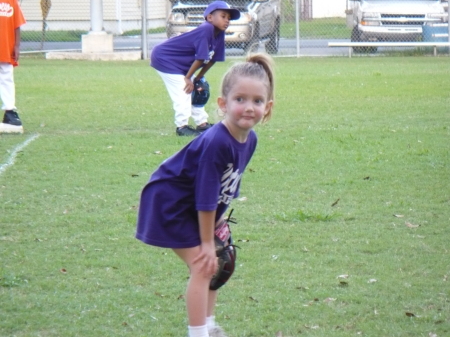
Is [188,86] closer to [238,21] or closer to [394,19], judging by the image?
[238,21]

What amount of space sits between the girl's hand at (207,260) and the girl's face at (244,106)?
0.48 m

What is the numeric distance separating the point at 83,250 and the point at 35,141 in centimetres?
434

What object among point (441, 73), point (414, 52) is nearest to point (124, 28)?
point (414, 52)

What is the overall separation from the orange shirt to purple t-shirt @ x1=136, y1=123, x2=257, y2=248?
656 centimetres

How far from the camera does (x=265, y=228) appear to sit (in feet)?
19.7

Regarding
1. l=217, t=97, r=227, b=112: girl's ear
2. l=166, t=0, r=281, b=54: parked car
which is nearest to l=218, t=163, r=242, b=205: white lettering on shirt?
l=217, t=97, r=227, b=112: girl's ear

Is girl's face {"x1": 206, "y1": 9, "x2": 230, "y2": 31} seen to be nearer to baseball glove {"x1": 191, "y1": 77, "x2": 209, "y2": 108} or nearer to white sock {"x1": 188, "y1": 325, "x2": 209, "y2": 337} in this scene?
baseball glove {"x1": 191, "y1": 77, "x2": 209, "y2": 108}

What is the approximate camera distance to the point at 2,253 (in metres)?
5.39

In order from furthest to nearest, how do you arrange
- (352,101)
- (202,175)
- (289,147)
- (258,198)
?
(352,101) → (289,147) → (258,198) → (202,175)

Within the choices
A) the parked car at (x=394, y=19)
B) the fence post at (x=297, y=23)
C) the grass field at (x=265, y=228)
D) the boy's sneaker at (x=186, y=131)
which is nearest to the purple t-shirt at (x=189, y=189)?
the grass field at (x=265, y=228)

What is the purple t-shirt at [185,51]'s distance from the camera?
9523 millimetres

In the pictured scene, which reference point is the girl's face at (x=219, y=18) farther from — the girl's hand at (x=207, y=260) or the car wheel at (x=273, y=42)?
the car wheel at (x=273, y=42)

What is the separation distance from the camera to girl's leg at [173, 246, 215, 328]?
3.70 m

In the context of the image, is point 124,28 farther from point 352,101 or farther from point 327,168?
point 327,168
